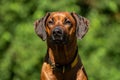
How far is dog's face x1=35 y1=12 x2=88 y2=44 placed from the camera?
374 inches

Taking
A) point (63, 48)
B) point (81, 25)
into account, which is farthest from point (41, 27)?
point (81, 25)

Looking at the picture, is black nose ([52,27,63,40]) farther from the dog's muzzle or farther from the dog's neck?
the dog's neck

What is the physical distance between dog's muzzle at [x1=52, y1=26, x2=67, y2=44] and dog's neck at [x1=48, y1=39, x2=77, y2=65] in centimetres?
37

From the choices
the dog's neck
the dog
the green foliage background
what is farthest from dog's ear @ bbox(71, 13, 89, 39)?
the green foliage background

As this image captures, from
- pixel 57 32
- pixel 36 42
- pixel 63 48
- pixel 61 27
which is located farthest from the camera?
pixel 36 42

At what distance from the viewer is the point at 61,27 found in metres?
9.58

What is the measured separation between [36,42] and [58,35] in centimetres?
547

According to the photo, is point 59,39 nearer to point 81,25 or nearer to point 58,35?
point 58,35

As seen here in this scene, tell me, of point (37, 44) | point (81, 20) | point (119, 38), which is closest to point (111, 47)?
point (119, 38)

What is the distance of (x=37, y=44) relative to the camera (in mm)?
14891

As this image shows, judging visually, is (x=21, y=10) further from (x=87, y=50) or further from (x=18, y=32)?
(x=87, y=50)

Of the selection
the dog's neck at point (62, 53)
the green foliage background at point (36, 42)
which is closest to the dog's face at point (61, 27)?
the dog's neck at point (62, 53)

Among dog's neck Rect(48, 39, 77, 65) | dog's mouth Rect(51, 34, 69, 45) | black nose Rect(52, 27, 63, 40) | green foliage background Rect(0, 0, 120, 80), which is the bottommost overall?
green foliage background Rect(0, 0, 120, 80)

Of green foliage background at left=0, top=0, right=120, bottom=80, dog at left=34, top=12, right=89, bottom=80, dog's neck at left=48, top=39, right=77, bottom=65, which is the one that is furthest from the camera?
green foliage background at left=0, top=0, right=120, bottom=80
